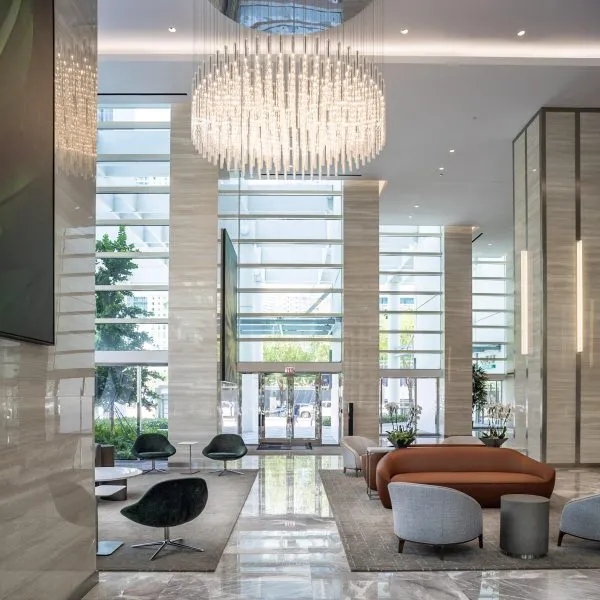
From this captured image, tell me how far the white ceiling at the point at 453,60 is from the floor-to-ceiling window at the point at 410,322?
8.95 meters

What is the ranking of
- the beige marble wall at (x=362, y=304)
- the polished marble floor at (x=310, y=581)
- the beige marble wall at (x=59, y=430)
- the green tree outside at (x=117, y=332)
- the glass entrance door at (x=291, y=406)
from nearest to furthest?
the beige marble wall at (x=59, y=430) < the polished marble floor at (x=310, y=581) < the green tree outside at (x=117, y=332) < the beige marble wall at (x=362, y=304) < the glass entrance door at (x=291, y=406)

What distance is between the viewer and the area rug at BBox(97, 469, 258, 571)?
7.14 metres

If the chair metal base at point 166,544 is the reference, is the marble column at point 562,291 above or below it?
above

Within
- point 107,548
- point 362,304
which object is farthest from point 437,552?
point 362,304

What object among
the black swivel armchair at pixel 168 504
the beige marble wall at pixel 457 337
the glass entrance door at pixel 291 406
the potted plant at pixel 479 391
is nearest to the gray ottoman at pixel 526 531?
the black swivel armchair at pixel 168 504

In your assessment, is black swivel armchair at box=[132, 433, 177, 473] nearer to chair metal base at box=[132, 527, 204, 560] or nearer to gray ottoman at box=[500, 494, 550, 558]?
chair metal base at box=[132, 527, 204, 560]

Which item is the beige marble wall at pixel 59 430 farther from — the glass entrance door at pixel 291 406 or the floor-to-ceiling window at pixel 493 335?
the floor-to-ceiling window at pixel 493 335

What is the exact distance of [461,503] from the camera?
24.3 feet

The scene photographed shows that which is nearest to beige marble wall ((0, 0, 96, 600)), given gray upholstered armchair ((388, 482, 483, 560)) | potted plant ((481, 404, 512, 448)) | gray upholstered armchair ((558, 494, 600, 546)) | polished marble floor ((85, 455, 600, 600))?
polished marble floor ((85, 455, 600, 600))

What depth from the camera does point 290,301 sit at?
21266mm

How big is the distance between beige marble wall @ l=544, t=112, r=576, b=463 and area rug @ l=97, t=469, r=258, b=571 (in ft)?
18.4

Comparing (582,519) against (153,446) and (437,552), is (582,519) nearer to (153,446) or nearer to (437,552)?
(437,552)

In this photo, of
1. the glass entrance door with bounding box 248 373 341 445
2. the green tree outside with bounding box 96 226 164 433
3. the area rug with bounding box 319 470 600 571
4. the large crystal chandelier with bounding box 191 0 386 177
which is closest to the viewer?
the area rug with bounding box 319 470 600 571

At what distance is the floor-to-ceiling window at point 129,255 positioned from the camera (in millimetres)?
17062
